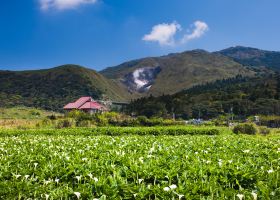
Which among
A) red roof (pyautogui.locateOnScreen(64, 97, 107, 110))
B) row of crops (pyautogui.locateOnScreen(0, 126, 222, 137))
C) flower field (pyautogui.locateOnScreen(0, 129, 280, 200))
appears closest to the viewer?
flower field (pyautogui.locateOnScreen(0, 129, 280, 200))

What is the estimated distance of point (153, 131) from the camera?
1400 inches

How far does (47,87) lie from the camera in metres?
167

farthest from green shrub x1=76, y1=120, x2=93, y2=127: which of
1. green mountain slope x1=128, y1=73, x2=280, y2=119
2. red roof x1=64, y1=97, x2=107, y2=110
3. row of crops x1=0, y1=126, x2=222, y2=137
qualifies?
red roof x1=64, y1=97, x2=107, y2=110

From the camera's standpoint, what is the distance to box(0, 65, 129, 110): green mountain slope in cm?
14088

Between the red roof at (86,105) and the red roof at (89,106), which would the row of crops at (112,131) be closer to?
the red roof at (89,106)

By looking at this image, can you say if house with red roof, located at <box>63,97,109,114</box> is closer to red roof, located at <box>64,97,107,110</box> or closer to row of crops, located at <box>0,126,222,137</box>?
red roof, located at <box>64,97,107,110</box>

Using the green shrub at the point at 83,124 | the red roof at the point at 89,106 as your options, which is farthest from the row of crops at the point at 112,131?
the red roof at the point at 89,106

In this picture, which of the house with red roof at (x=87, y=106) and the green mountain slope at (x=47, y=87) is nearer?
the house with red roof at (x=87, y=106)

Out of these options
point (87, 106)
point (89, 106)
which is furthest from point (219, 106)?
point (87, 106)

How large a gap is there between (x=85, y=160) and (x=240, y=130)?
32826 mm

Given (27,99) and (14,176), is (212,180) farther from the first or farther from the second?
(27,99)

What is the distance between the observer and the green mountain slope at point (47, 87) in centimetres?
14088

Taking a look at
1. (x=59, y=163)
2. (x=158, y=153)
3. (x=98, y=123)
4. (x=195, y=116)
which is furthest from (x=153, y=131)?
(x=195, y=116)

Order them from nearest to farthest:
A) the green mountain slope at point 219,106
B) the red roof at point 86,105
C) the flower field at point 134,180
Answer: the flower field at point 134,180
the green mountain slope at point 219,106
the red roof at point 86,105
